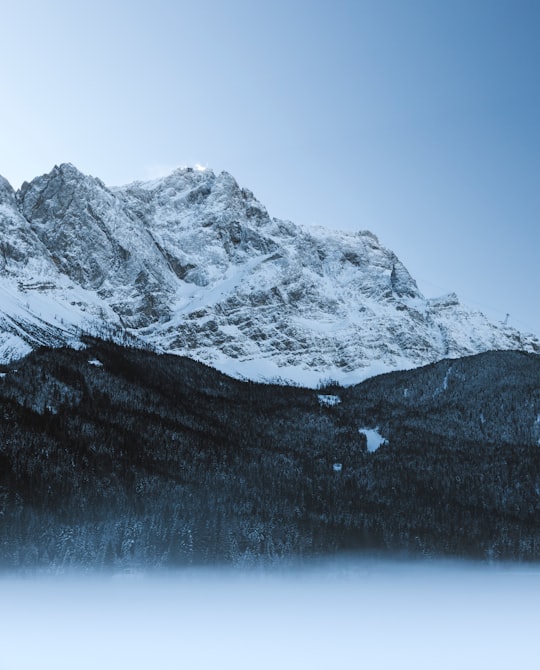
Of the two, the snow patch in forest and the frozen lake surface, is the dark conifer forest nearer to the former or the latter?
the snow patch in forest

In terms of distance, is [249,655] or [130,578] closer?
[249,655]

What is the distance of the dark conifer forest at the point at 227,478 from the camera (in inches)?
4680

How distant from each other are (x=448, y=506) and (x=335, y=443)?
37639 mm

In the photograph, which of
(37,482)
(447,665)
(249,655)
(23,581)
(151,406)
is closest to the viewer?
(447,665)

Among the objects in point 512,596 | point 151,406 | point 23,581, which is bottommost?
point 23,581

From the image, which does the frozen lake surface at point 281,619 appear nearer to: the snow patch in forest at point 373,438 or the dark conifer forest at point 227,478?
the dark conifer forest at point 227,478

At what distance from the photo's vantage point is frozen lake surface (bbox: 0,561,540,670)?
209ft

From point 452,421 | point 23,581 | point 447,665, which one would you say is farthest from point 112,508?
point 452,421

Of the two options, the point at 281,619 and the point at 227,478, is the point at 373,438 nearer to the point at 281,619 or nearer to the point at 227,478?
the point at 227,478

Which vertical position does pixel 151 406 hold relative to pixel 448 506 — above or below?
above

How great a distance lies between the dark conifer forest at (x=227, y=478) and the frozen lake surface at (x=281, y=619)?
5720mm

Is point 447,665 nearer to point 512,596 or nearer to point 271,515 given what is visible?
point 512,596

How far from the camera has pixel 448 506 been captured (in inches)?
5709

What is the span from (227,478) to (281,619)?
2126 inches
